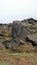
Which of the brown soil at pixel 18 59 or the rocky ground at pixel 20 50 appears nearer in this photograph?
the brown soil at pixel 18 59

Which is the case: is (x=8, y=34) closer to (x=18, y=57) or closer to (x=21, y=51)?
(x=21, y=51)

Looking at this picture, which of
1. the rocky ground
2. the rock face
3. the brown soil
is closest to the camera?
the brown soil

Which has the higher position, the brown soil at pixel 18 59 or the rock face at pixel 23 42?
the rock face at pixel 23 42

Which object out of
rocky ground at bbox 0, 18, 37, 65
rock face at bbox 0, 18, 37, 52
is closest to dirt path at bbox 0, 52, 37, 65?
rocky ground at bbox 0, 18, 37, 65

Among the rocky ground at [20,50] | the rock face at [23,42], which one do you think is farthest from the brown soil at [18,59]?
the rock face at [23,42]

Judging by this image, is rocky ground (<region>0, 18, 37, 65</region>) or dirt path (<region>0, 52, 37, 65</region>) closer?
dirt path (<region>0, 52, 37, 65</region>)

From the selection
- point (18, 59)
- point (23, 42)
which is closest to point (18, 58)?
point (18, 59)

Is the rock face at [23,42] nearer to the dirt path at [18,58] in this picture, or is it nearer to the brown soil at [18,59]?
the dirt path at [18,58]

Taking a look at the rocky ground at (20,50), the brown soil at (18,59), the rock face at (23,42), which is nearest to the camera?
the brown soil at (18,59)

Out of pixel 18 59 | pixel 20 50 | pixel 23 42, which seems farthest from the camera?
pixel 23 42

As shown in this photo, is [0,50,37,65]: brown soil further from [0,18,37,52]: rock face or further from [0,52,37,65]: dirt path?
[0,18,37,52]: rock face

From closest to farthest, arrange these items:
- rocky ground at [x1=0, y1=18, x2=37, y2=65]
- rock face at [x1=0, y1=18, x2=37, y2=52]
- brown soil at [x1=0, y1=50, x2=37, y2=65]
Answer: brown soil at [x1=0, y1=50, x2=37, y2=65]
rocky ground at [x1=0, y1=18, x2=37, y2=65]
rock face at [x1=0, y1=18, x2=37, y2=52]

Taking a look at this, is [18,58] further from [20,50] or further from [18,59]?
[20,50]

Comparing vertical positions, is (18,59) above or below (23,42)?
below
